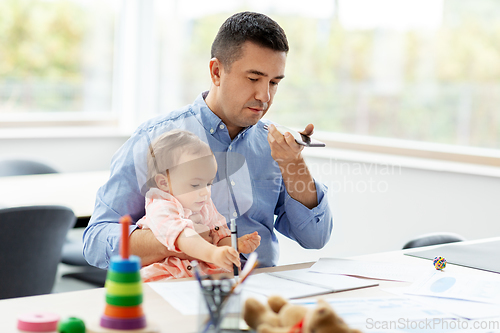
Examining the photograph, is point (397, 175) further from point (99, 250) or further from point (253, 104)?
point (99, 250)

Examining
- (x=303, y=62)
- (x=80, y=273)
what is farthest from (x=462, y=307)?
(x=303, y=62)

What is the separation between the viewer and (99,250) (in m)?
1.40

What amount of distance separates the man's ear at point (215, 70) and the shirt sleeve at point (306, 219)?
377 mm

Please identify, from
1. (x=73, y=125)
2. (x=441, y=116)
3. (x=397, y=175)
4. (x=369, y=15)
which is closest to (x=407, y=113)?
(x=441, y=116)

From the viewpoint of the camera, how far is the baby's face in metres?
1.28

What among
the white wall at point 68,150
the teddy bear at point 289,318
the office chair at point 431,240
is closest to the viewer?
the teddy bear at point 289,318

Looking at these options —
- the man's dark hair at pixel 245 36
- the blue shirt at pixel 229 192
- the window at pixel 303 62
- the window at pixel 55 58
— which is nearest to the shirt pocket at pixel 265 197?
the blue shirt at pixel 229 192

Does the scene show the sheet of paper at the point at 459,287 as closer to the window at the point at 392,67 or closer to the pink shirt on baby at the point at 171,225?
the pink shirt on baby at the point at 171,225

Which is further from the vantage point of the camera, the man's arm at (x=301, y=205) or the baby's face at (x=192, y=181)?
the man's arm at (x=301, y=205)

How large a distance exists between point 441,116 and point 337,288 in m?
2.25

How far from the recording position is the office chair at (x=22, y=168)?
2.91 m

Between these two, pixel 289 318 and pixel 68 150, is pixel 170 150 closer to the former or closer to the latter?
pixel 289 318

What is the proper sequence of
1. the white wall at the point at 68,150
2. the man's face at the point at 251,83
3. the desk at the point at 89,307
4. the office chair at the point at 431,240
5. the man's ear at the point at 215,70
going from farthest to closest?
1. the white wall at the point at 68,150
2. the office chair at the point at 431,240
3. the man's ear at the point at 215,70
4. the man's face at the point at 251,83
5. the desk at the point at 89,307

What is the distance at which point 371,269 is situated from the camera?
1376 millimetres
